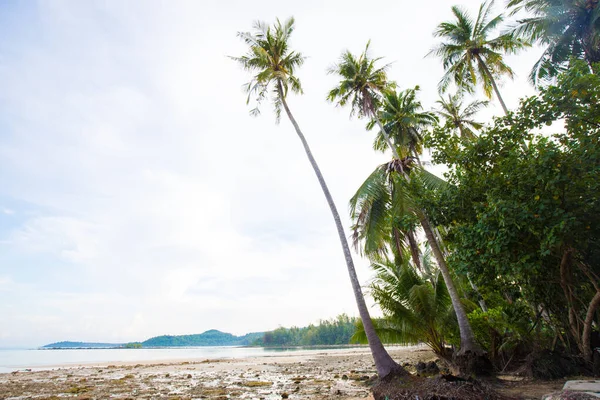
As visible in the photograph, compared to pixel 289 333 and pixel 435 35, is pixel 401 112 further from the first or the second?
pixel 289 333

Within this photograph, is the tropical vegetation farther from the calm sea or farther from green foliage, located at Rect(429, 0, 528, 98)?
the calm sea

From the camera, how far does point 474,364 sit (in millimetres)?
9227

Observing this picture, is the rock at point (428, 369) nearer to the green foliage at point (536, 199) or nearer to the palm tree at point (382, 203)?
the palm tree at point (382, 203)

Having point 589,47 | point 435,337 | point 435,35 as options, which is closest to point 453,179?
point 435,337

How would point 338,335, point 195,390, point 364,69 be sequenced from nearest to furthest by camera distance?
point 195,390
point 364,69
point 338,335

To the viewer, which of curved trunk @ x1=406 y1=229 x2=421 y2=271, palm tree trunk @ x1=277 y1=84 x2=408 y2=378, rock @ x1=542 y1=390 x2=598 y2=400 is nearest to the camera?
rock @ x1=542 y1=390 x2=598 y2=400

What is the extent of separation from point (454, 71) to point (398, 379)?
48.9 ft

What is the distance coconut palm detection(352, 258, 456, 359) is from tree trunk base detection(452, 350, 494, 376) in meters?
1.96

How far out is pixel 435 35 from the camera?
15695 mm

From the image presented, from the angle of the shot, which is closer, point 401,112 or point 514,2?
point 514,2

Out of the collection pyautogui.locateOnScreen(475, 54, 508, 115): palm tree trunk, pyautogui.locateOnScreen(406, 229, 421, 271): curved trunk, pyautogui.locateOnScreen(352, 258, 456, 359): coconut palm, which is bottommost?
pyautogui.locateOnScreen(352, 258, 456, 359): coconut palm

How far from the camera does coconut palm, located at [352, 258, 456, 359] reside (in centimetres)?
1137

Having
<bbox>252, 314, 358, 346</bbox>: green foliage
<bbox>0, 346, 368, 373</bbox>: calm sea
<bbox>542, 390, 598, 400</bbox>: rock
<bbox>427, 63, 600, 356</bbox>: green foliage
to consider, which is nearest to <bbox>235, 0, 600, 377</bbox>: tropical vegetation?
<bbox>427, 63, 600, 356</bbox>: green foliage

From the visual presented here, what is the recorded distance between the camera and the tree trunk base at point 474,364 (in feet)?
29.9
